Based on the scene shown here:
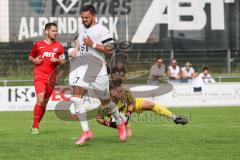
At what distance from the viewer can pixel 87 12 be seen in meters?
10.4

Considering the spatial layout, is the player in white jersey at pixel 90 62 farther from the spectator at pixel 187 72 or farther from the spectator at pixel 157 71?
the spectator at pixel 187 72

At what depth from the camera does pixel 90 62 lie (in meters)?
10.8

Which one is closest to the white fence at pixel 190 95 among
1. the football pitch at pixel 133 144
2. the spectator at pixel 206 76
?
the spectator at pixel 206 76

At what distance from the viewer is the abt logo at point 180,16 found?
1136 inches

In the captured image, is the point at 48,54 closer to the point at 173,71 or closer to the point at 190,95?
the point at 190,95

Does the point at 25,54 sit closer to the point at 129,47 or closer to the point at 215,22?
the point at 129,47

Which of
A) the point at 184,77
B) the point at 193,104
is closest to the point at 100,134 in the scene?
the point at 193,104

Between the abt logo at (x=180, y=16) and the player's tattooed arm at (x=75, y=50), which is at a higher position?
the abt logo at (x=180, y=16)

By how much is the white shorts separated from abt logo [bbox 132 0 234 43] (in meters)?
18.0

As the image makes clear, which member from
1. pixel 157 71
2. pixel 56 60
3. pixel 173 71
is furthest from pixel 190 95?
pixel 56 60

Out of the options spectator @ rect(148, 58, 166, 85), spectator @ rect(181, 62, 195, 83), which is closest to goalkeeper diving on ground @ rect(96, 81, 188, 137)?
spectator @ rect(148, 58, 166, 85)

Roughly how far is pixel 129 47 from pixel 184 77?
2.84 meters

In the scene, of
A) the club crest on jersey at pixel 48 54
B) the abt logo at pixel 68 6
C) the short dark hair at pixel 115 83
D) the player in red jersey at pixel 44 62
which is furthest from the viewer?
the abt logo at pixel 68 6

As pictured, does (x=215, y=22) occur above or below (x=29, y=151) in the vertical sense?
above
